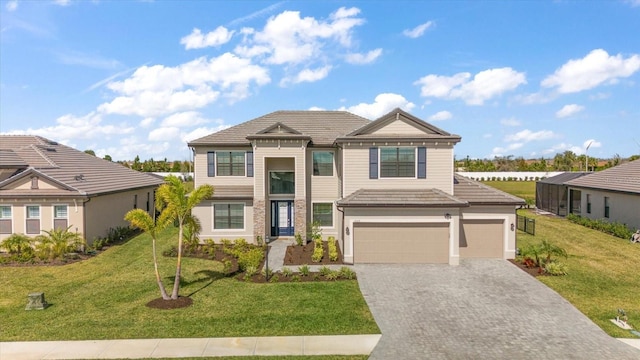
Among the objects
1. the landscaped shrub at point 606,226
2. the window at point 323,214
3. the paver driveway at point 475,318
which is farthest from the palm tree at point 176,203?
the landscaped shrub at point 606,226

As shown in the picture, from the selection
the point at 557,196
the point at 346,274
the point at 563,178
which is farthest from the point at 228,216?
the point at 563,178

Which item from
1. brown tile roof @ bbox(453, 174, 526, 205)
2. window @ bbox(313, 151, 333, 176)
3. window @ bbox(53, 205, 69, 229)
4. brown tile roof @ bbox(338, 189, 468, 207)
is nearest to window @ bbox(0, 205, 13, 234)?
window @ bbox(53, 205, 69, 229)

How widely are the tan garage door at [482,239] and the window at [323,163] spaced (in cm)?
878

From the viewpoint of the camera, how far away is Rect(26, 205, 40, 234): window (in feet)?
68.8

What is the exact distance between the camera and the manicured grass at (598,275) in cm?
1302

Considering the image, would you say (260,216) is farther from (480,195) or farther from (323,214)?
(480,195)

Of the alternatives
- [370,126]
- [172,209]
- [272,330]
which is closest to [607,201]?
[370,126]

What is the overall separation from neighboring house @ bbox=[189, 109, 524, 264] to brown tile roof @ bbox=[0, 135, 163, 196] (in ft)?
21.7

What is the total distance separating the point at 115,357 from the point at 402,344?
7.74 m

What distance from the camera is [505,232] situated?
19.3 metres

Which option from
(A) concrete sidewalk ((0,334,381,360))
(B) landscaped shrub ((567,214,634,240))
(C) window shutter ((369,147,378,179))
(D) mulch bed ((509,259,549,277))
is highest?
(C) window shutter ((369,147,378,179))

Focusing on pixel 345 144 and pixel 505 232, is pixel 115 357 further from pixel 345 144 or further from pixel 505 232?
pixel 505 232

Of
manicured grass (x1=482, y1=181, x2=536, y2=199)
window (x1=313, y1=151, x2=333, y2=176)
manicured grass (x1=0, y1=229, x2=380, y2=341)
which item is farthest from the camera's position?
manicured grass (x1=482, y1=181, x2=536, y2=199)

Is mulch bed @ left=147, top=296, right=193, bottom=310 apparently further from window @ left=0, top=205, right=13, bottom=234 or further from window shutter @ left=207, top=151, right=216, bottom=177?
window @ left=0, top=205, right=13, bottom=234
